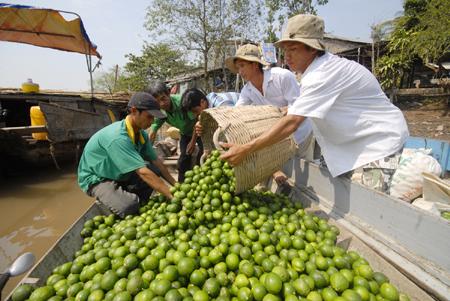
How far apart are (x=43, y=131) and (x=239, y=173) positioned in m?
6.88

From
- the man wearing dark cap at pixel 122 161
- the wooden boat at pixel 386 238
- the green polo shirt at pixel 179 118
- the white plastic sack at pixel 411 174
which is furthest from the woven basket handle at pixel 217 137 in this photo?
the green polo shirt at pixel 179 118

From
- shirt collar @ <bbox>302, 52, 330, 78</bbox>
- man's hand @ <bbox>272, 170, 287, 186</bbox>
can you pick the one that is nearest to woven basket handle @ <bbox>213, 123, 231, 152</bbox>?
shirt collar @ <bbox>302, 52, 330, 78</bbox>


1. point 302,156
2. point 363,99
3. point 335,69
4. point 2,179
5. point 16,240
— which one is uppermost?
point 335,69

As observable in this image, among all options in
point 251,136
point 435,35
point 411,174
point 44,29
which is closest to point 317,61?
point 251,136

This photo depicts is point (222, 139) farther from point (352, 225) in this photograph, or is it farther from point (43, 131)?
point (43, 131)

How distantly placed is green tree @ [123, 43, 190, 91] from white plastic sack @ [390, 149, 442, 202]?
29.4 m

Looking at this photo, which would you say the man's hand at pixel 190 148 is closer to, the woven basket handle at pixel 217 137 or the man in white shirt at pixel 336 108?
the woven basket handle at pixel 217 137

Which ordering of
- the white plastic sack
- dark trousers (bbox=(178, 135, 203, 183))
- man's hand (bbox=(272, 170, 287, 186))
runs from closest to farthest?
the white plastic sack
man's hand (bbox=(272, 170, 287, 186))
dark trousers (bbox=(178, 135, 203, 183))

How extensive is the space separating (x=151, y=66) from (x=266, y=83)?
3099cm

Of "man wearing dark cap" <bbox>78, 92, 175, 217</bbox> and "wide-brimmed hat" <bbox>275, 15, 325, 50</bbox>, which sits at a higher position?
"wide-brimmed hat" <bbox>275, 15, 325, 50</bbox>

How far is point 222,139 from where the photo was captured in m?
3.55

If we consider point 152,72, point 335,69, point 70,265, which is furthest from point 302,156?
point 152,72

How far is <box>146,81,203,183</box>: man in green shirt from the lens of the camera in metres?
4.59

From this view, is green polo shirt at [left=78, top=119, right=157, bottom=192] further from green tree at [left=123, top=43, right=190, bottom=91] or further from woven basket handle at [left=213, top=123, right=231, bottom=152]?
green tree at [left=123, top=43, right=190, bottom=91]
